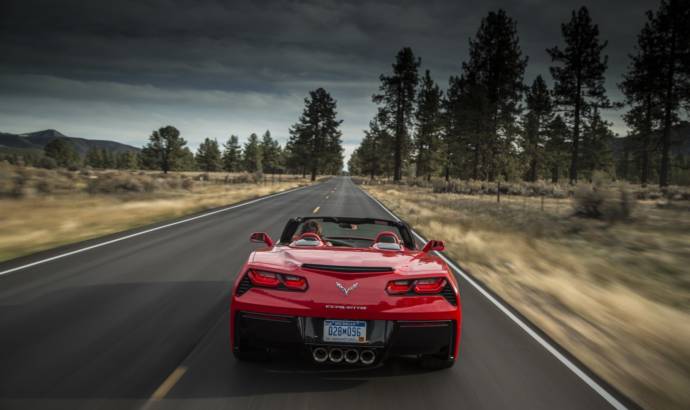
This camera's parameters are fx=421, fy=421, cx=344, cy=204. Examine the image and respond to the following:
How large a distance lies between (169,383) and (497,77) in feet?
136

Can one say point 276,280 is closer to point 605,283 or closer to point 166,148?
point 605,283

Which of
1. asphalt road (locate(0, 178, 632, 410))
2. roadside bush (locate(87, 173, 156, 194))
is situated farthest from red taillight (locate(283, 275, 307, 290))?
roadside bush (locate(87, 173, 156, 194))

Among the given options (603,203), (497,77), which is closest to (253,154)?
(497,77)

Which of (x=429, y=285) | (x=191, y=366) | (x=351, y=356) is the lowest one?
(x=191, y=366)

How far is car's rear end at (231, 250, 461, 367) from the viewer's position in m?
3.05

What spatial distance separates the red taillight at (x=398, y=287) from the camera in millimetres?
3162

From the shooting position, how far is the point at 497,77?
129 ft

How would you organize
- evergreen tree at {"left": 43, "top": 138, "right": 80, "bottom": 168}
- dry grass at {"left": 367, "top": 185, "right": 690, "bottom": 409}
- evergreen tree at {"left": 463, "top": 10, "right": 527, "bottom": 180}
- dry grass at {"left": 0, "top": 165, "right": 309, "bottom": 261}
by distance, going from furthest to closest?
evergreen tree at {"left": 43, "top": 138, "right": 80, "bottom": 168}, evergreen tree at {"left": 463, "top": 10, "right": 527, "bottom": 180}, dry grass at {"left": 0, "top": 165, "right": 309, "bottom": 261}, dry grass at {"left": 367, "top": 185, "right": 690, "bottom": 409}

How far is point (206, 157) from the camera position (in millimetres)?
120062

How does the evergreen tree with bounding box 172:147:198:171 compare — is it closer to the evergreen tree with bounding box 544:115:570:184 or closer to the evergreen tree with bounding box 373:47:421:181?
the evergreen tree with bounding box 373:47:421:181

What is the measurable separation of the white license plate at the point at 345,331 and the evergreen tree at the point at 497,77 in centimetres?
3968

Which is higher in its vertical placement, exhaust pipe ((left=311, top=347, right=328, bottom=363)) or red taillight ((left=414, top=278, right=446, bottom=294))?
red taillight ((left=414, top=278, right=446, bottom=294))

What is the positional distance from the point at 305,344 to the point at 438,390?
110 centimetres

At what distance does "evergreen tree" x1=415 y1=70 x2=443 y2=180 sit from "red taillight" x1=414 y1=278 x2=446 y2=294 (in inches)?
2142
